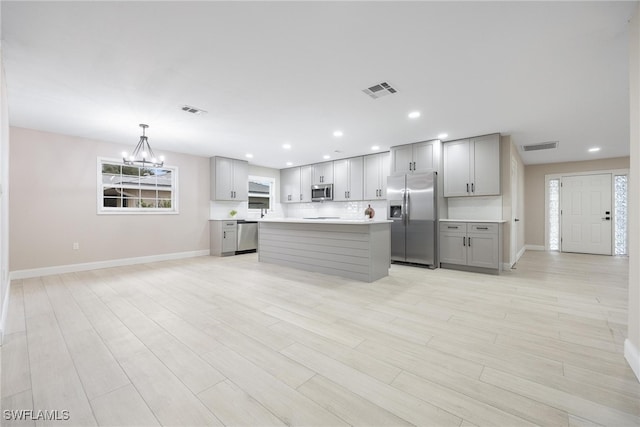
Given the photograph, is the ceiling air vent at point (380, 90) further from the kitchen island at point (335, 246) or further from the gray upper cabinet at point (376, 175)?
the gray upper cabinet at point (376, 175)

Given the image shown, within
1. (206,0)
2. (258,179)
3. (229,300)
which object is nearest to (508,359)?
(229,300)

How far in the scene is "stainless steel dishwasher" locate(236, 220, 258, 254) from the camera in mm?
6945

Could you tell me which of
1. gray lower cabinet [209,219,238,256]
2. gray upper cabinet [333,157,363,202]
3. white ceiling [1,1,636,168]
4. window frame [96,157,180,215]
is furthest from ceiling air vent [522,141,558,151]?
window frame [96,157,180,215]

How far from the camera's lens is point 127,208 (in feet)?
18.3

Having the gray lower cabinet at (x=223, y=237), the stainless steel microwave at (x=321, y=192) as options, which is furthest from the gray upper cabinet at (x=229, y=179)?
the stainless steel microwave at (x=321, y=192)

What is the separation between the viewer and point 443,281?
414cm

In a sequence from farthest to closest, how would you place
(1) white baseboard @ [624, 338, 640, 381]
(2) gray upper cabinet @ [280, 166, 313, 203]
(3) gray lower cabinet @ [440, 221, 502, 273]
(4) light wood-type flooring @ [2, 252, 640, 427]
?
1. (2) gray upper cabinet @ [280, 166, 313, 203]
2. (3) gray lower cabinet @ [440, 221, 502, 273]
3. (1) white baseboard @ [624, 338, 640, 381]
4. (4) light wood-type flooring @ [2, 252, 640, 427]

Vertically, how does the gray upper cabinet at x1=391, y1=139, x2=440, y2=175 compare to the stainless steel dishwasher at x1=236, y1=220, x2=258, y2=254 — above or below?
above

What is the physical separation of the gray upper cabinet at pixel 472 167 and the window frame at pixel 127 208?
600 centimetres

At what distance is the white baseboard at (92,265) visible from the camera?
4.38 metres

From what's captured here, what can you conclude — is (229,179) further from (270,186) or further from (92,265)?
(92,265)

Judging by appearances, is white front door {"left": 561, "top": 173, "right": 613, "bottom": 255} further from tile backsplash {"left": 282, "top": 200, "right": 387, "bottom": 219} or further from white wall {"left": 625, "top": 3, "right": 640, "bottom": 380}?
white wall {"left": 625, "top": 3, "right": 640, "bottom": 380}

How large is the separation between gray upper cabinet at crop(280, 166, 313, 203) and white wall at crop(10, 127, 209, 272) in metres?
3.40

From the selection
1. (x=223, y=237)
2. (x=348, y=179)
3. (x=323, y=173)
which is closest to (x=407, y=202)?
(x=348, y=179)
